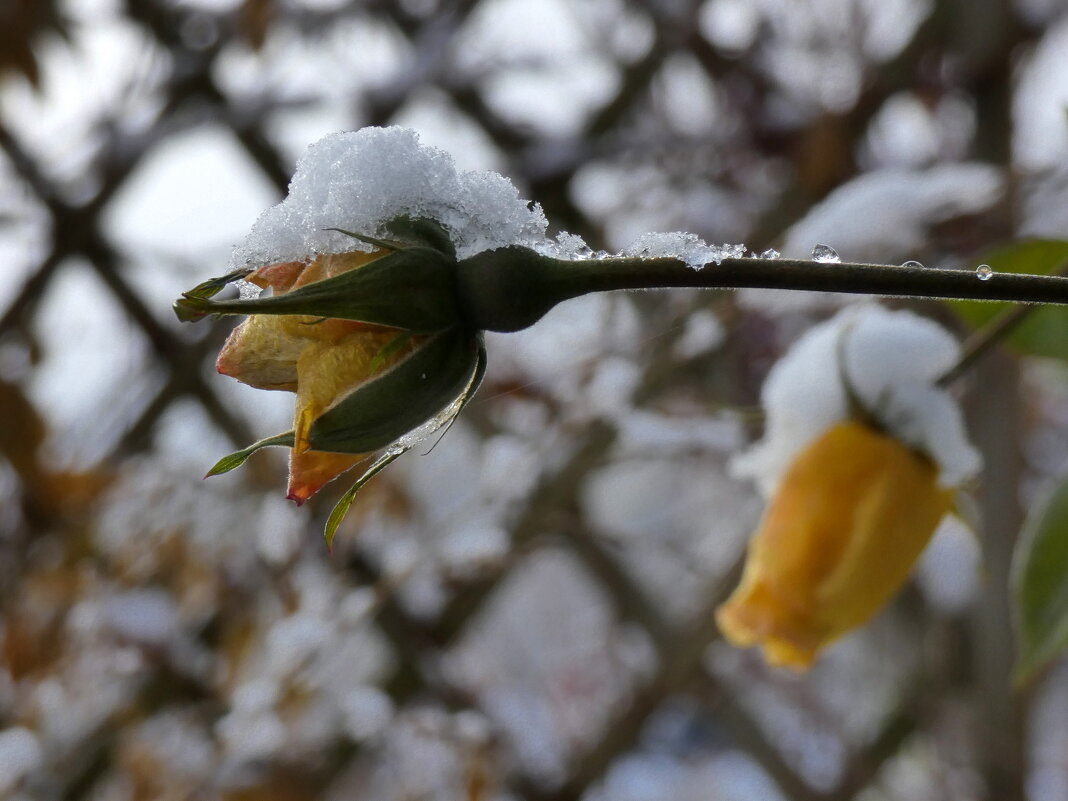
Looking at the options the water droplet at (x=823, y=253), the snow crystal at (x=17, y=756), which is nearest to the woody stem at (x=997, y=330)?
the water droplet at (x=823, y=253)

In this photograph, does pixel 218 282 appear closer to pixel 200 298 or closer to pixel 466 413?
pixel 200 298

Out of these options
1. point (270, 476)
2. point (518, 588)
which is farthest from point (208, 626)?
point (518, 588)

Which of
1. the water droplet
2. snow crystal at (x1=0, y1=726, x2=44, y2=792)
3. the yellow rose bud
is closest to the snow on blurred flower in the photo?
the yellow rose bud

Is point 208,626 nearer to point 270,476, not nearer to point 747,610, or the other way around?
point 270,476

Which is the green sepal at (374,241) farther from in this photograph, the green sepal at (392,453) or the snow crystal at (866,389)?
the snow crystal at (866,389)

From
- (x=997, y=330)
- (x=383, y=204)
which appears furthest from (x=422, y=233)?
(x=997, y=330)

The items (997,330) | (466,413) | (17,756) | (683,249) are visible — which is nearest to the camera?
(683,249)
